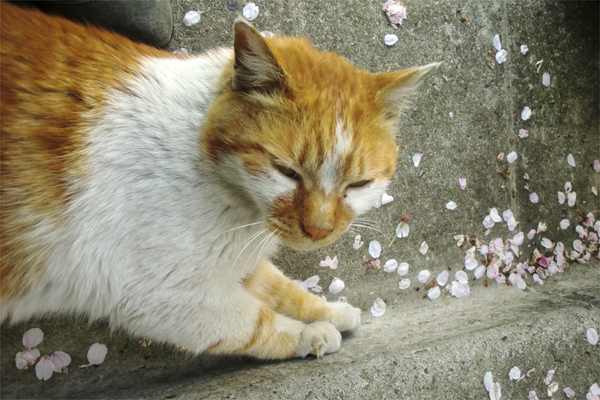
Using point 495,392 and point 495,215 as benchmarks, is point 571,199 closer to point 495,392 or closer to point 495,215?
point 495,215

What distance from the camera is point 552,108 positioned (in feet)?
7.52

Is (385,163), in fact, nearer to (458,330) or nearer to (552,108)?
(458,330)

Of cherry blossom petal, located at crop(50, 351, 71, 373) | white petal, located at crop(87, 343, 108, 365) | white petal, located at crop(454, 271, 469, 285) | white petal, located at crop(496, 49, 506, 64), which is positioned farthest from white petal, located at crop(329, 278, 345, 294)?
white petal, located at crop(496, 49, 506, 64)

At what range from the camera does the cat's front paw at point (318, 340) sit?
1.45 metres

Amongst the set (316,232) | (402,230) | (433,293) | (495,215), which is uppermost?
(495,215)

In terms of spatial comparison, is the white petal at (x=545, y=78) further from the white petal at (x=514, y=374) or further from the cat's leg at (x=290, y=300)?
the cat's leg at (x=290, y=300)

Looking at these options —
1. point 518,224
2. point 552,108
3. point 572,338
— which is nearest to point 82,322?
point 572,338

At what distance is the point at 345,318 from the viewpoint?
1.64 metres

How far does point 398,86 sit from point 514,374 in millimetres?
1329

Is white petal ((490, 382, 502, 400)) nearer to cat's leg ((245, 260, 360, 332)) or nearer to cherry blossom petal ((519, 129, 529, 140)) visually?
cat's leg ((245, 260, 360, 332))

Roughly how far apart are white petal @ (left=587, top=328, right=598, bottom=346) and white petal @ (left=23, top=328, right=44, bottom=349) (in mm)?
2346

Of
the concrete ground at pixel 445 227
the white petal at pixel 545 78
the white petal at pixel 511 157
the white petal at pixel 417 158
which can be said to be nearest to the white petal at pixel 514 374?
the concrete ground at pixel 445 227

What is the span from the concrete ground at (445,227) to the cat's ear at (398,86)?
0.88m

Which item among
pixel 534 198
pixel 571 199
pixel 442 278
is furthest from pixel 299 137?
pixel 571 199
